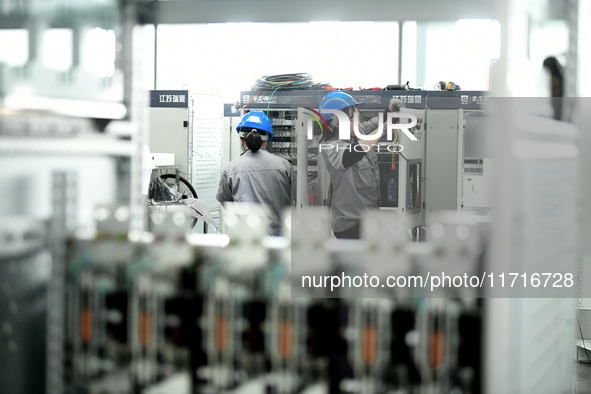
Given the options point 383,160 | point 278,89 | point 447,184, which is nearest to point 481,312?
point 383,160

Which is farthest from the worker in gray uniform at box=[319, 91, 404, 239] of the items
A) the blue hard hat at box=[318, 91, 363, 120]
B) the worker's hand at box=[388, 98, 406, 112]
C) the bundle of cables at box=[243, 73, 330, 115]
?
the bundle of cables at box=[243, 73, 330, 115]

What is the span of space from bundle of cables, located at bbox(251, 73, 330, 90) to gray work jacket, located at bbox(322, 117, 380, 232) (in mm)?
1737

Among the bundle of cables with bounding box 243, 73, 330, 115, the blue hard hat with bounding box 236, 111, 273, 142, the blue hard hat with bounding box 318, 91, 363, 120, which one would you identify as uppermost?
the bundle of cables with bounding box 243, 73, 330, 115

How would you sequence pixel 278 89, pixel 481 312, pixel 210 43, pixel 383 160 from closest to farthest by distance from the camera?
pixel 481 312
pixel 383 160
pixel 278 89
pixel 210 43

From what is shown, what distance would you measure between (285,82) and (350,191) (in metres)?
2.05

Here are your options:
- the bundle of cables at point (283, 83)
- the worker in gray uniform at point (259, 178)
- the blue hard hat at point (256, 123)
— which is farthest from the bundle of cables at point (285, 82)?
the worker in gray uniform at point (259, 178)

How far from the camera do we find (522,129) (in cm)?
129

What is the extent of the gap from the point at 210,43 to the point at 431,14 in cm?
1010

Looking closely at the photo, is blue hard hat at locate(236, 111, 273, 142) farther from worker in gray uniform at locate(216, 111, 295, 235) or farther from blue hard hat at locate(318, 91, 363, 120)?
blue hard hat at locate(318, 91, 363, 120)

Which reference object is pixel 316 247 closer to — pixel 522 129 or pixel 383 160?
pixel 522 129

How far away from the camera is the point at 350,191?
4508 mm

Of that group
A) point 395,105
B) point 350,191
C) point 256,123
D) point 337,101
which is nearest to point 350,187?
point 350,191

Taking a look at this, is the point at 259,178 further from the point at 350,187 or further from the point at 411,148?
the point at 411,148

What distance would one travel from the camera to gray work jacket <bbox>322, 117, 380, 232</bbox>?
446cm
